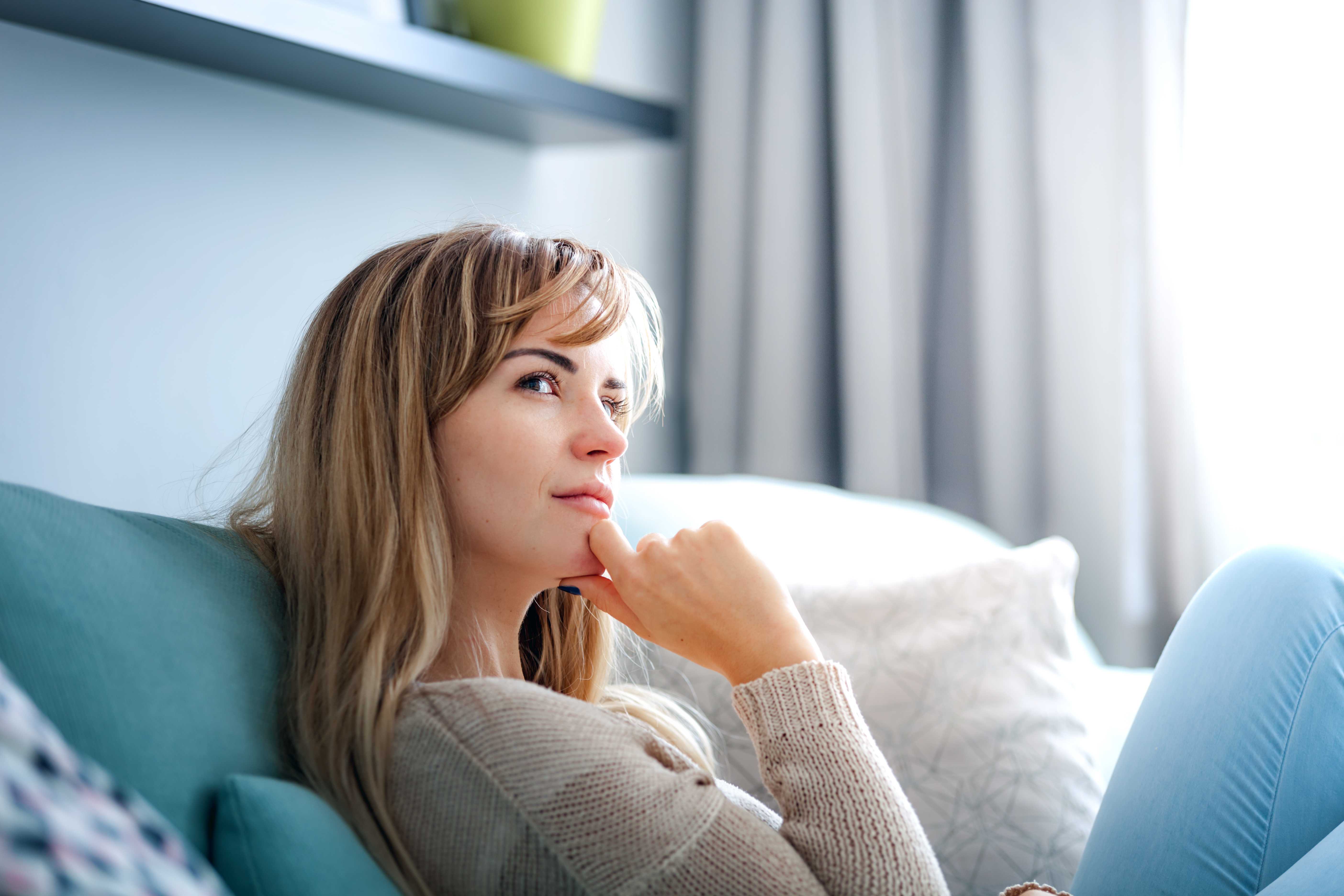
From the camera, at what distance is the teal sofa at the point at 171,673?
59cm

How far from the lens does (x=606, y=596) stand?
93 centimetres

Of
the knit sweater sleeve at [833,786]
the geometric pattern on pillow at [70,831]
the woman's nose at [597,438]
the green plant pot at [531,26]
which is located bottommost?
the knit sweater sleeve at [833,786]

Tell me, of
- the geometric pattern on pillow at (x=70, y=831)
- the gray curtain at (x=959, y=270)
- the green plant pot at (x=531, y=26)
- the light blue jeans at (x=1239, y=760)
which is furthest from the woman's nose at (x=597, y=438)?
the gray curtain at (x=959, y=270)

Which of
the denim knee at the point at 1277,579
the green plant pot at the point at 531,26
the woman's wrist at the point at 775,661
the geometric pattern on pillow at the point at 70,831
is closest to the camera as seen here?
the geometric pattern on pillow at the point at 70,831

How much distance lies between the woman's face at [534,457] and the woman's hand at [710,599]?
36mm

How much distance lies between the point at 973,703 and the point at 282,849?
0.86 m

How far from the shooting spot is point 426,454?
2.74 feet

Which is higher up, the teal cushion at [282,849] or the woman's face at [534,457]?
the woman's face at [534,457]

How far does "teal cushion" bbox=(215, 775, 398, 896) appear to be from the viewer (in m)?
0.58

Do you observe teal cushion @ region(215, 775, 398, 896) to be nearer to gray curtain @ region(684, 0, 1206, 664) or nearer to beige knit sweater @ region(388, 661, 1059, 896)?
beige knit sweater @ region(388, 661, 1059, 896)

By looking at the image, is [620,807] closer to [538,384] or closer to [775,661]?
[775,661]

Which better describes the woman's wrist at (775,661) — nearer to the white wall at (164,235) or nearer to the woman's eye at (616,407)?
the woman's eye at (616,407)

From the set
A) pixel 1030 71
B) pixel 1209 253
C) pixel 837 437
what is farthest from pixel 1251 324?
pixel 837 437

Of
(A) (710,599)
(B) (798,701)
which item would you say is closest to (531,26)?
(A) (710,599)
